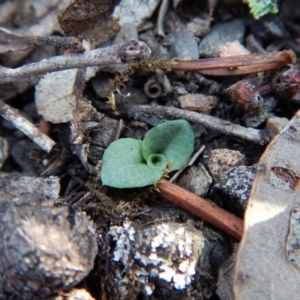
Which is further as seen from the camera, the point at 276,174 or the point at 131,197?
the point at 131,197

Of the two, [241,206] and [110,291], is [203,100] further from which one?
[110,291]

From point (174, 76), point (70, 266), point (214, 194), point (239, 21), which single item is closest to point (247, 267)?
point (214, 194)

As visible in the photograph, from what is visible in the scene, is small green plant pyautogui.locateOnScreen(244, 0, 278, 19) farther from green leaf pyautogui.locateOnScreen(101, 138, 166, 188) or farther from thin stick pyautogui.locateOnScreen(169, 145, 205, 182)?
green leaf pyautogui.locateOnScreen(101, 138, 166, 188)

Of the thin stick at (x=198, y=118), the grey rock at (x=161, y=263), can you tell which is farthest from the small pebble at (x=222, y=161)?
the grey rock at (x=161, y=263)

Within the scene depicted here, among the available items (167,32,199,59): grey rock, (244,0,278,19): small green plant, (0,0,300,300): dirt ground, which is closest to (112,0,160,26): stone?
(0,0,300,300): dirt ground

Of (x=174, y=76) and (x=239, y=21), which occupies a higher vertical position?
(x=239, y=21)

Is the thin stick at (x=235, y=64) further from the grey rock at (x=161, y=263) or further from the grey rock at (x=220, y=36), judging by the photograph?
the grey rock at (x=161, y=263)
